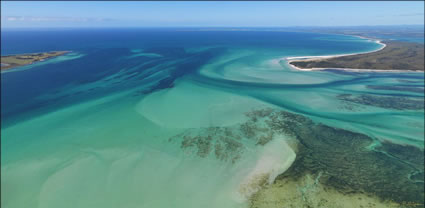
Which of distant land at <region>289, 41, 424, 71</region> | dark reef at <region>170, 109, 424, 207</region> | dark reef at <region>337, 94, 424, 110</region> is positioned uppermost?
distant land at <region>289, 41, 424, 71</region>

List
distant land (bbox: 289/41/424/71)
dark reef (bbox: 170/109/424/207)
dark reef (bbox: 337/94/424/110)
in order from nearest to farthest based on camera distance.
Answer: dark reef (bbox: 170/109/424/207)
dark reef (bbox: 337/94/424/110)
distant land (bbox: 289/41/424/71)

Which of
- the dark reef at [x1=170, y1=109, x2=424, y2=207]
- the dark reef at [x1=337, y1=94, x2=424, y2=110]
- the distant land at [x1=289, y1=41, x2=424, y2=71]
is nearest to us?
the dark reef at [x1=170, y1=109, x2=424, y2=207]

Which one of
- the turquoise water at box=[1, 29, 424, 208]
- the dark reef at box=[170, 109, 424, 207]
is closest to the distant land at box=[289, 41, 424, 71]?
the turquoise water at box=[1, 29, 424, 208]

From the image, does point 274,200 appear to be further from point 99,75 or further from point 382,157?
point 99,75

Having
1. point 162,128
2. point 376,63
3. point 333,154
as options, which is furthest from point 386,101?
point 162,128

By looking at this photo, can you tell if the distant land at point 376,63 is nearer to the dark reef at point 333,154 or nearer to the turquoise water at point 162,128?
the turquoise water at point 162,128

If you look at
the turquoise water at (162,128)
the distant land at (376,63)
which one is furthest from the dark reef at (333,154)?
the distant land at (376,63)

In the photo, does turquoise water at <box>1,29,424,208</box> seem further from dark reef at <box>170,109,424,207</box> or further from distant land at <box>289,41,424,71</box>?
distant land at <box>289,41,424,71</box>

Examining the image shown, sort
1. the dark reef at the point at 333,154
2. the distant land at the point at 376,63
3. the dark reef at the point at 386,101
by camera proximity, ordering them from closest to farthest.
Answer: the dark reef at the point at 333,154 → the dark reef at the point at 386,101 → the distant land at the point at 376,63

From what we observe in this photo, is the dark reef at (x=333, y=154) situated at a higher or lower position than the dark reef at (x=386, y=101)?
lower

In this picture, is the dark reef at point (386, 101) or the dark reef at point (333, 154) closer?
the dark reef at point (333, 154)
